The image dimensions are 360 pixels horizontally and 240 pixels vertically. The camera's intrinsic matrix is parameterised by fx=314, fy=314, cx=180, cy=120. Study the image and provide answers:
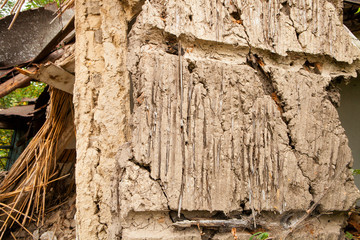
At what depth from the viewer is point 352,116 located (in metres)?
3.96

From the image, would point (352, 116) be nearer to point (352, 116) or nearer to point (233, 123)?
point (352, 116)

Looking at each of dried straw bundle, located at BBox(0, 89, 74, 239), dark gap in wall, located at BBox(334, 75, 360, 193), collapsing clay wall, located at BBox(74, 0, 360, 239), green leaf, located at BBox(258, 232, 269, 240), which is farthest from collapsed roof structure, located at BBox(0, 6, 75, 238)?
dark gap in wall, located at BBox(334, 75, 360, 193)

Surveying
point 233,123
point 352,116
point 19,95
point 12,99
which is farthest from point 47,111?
point 19,95

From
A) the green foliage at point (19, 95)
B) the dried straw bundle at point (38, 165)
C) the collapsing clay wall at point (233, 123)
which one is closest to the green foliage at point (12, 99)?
the green foliage at point (19, 95)

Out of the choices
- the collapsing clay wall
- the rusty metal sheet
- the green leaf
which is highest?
the rusty metal sheet

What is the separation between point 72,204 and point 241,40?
280cm

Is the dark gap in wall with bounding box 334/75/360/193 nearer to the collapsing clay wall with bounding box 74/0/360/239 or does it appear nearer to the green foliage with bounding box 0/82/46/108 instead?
the collapsing clay wall with bounding box 74/0/360/239

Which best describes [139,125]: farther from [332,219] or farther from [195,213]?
[332,219]

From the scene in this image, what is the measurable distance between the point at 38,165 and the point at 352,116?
3.72m

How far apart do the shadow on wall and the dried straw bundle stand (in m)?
3.30

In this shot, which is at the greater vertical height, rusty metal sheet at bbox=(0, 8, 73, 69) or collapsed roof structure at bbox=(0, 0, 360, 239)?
rusty metal sheet at bbox=(0, 8, 73, 69)

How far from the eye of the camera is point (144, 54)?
1.32 metres

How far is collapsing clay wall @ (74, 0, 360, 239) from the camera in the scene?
1.30 m

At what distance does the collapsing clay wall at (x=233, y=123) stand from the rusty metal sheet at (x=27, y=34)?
2.24 m
